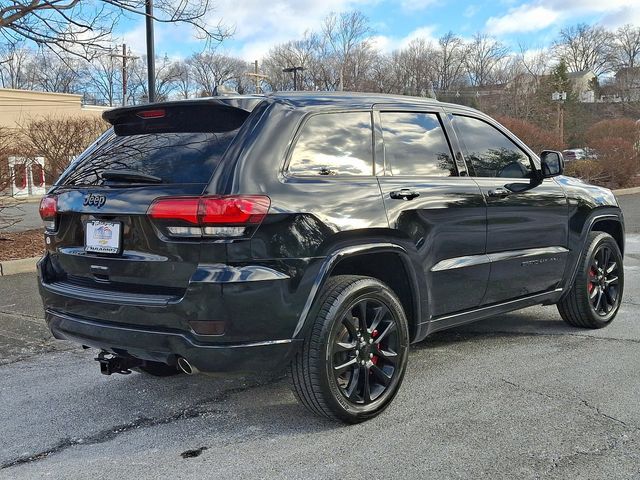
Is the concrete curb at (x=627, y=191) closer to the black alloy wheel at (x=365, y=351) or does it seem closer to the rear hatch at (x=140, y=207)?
the black alloy wheel at (x=365, y=351)

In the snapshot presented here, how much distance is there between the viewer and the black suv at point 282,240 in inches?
122

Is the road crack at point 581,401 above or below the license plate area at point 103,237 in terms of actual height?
below

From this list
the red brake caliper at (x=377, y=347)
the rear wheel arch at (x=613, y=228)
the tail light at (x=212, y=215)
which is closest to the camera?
the tail light at (x=212, y=215)

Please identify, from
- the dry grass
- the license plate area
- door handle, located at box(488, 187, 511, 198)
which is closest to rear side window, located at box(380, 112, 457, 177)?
door handle, located at box(488, 187, 511, 198)

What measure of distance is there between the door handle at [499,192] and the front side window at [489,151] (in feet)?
0.43

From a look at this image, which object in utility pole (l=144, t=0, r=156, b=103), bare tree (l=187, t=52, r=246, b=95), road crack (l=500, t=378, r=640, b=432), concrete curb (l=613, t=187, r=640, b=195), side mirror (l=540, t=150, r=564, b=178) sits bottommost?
road crack (l=500, t=378, r=640, b=432)

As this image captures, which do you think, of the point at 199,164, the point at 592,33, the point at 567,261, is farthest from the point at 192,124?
the point at 592,33

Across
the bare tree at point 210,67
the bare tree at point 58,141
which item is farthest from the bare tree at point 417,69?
the bare tree at point 58,141

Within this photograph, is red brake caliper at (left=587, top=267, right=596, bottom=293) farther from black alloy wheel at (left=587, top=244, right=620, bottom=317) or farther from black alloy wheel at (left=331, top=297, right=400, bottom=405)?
black alloy wheel at (left=331, top=297, right=400, bottom=405)

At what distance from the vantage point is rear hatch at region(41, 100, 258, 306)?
3.13m

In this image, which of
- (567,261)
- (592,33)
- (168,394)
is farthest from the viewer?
(592,33)

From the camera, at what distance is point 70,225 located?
11.9 feet

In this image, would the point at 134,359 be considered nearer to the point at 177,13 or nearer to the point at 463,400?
the point at 463,400

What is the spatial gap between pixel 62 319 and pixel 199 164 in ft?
4.12
